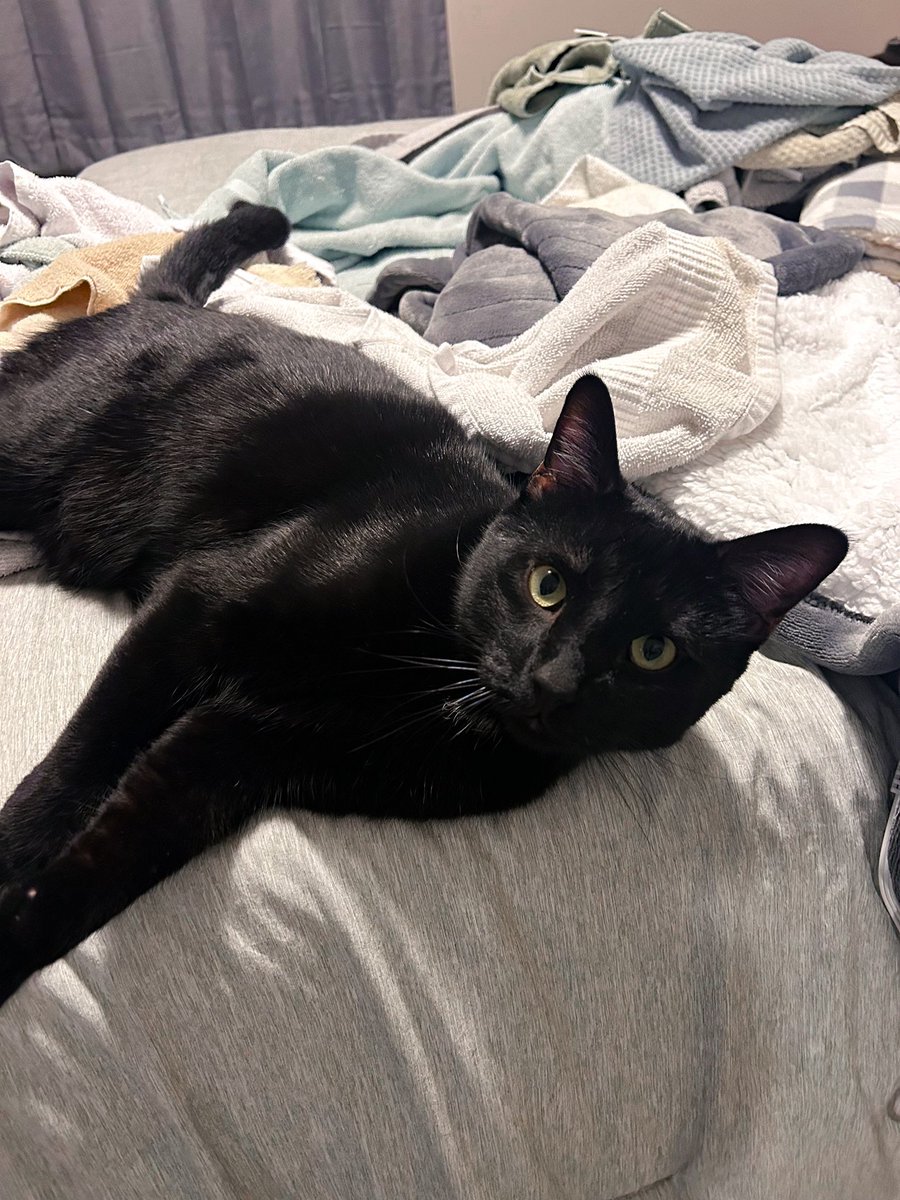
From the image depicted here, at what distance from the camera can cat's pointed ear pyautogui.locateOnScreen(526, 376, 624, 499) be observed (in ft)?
2.33

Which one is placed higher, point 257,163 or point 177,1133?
point 257,163

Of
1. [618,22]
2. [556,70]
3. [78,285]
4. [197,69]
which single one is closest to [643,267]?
[78,285]

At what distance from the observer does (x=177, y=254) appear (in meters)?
1.13

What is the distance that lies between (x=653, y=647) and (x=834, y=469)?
1.39ft

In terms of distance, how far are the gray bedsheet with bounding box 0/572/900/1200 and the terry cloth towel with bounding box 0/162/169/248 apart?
88 centimetres

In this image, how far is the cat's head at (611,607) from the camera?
68 cm

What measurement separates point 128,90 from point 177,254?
206cm

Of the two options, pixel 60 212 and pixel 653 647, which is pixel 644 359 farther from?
pixel 60 212

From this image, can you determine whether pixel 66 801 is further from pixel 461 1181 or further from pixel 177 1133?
pixel 461 1181

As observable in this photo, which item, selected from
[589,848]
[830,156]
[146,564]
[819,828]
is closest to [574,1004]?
[589,848]

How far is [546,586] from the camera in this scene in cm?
73

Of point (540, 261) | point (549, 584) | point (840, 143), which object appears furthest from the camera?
point (840, 143)

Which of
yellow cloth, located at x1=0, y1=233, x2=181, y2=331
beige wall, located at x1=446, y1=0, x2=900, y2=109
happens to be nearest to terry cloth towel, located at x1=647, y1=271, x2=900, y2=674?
yellow cloth, located at x1=0, y1=233, x2=181, y2=331

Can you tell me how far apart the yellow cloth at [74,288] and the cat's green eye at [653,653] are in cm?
80
